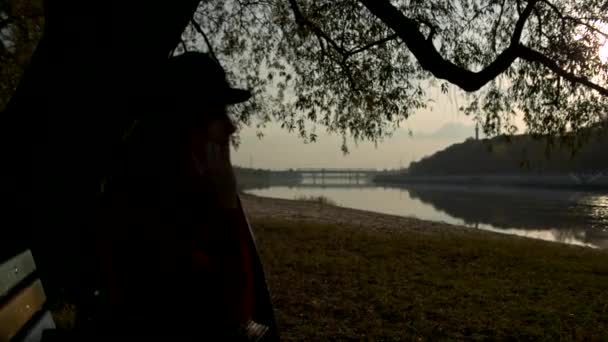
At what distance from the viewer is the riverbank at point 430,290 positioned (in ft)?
18.3

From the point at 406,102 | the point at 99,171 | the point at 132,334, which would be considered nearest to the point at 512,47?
the point at 406,102

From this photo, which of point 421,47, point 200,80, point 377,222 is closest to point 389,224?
point 377,222

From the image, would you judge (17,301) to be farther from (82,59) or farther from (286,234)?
(286,234)

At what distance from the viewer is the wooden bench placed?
2.08m

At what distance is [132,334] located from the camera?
2154mm

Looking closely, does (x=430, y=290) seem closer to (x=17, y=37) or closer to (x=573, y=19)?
(x=573, y=19)

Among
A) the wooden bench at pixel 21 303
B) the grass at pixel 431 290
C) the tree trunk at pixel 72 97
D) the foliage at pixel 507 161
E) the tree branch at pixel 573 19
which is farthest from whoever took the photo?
the foliage at pixel 507 161

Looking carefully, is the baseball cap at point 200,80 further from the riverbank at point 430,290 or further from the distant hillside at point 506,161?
the distant hillside at point 506,161

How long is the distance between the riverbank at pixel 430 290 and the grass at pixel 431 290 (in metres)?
0.01

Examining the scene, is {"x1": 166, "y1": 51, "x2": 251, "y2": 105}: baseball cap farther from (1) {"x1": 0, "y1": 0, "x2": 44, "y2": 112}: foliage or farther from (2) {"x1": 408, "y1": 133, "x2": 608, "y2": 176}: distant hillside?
(2) {"x1": 408, "y1": 133, "x2": 608, "y2": 176}: distant hillside

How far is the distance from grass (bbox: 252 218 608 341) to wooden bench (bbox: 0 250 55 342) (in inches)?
124

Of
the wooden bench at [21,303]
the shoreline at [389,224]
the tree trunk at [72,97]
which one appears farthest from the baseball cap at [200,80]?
the shoreline at [389,224]

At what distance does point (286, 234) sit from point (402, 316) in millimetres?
6585

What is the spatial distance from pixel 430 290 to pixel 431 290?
2cm
